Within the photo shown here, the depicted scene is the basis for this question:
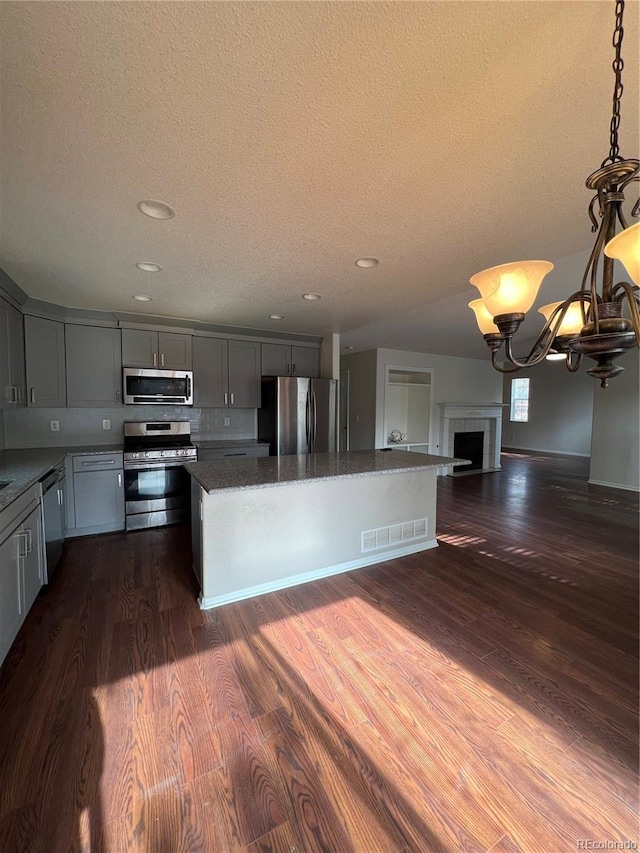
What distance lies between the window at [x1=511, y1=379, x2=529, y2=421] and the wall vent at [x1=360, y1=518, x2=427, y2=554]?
8.92 m

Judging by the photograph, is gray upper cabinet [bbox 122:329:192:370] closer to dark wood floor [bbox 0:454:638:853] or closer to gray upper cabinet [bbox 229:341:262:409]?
gray upper cabinet [bbox 229:341:262:409]

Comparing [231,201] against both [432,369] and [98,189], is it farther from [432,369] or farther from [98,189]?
[432,369]

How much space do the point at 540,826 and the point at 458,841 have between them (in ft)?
0.95

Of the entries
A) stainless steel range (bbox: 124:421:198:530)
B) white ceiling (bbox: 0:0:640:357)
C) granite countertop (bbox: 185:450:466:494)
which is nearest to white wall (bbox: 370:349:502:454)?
granite countertop (bbox: 185:450:466:494)

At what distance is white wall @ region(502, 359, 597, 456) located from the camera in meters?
9.10

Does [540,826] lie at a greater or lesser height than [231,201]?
lesser

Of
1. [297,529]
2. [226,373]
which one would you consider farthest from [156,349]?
[297,529]

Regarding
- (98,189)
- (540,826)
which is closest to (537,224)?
(98,189)

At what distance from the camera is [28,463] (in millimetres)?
2863

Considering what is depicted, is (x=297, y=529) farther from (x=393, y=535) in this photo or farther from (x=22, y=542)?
(x=22, y=542)

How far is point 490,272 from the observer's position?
1251 millimetres

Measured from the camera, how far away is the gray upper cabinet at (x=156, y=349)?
4.01 metres

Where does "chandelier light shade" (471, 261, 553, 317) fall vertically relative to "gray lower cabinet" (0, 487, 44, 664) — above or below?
above

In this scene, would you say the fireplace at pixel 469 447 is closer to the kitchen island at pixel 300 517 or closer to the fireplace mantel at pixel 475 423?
the fireplace mantel at pixel 475 423
